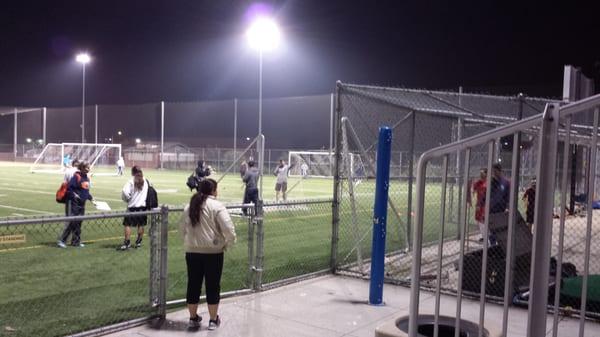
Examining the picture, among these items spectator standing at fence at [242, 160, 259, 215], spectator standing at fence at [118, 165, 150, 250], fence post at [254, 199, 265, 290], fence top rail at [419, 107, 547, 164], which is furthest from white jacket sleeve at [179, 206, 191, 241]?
spectator standing at fence at [242, 160, 259, 215]

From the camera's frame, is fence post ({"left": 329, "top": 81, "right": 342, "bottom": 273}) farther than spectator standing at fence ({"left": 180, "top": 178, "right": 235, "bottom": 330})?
Yes

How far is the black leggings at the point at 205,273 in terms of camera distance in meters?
6.05

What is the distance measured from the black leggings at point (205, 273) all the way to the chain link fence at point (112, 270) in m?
0.51

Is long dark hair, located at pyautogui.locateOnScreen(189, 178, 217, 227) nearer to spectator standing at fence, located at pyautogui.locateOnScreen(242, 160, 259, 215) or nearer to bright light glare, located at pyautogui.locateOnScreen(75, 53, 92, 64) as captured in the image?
spectator standing at fence, located at pyautogui.locateOnScreen(242, 160, 259, 215)

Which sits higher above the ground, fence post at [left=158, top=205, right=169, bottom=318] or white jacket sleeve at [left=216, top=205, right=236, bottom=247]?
white jacket sleeve at [left=216, top=205, right=236, bottom=247]

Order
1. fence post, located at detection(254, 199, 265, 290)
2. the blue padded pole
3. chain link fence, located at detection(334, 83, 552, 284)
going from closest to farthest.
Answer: the blue padded pole < fence post, located at detection(254, 199, 265, 290) < chain link fence, located at detection(334, 83, 552, 284)

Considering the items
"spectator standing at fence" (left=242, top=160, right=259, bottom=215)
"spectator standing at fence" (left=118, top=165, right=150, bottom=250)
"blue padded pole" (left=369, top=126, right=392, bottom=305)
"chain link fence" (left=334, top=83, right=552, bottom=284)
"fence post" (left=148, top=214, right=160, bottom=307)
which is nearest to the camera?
"fence post" (left=148, top=214, right=160, bottom=307)

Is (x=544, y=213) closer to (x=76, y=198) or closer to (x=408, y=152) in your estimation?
(x=408, y=152)

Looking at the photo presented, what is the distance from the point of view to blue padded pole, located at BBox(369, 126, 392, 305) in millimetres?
7250

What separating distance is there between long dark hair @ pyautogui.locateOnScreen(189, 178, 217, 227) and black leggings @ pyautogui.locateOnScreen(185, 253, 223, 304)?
406 millimetres

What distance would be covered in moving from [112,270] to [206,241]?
398 centimetres

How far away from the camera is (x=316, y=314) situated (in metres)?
6.84

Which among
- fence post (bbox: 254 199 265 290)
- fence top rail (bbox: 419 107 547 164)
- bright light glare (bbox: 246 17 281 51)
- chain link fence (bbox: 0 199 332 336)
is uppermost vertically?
bright light glare (bbox: 246 17 281 51)

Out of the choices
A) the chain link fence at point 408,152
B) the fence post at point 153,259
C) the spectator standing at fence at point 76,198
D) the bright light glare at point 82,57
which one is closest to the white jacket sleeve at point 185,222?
the fence post at point 153,259
